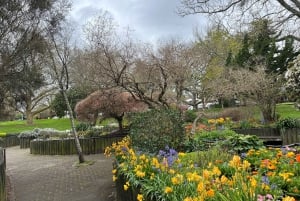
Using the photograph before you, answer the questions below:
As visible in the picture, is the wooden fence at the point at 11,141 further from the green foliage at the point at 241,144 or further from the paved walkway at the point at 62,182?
the green foliage at the point at 241,144

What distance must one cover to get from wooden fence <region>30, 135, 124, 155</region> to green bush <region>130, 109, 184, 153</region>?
30.8 feet

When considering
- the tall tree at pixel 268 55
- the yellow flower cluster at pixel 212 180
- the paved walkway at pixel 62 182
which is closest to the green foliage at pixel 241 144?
the yellow flower cluster at pixel 212 180

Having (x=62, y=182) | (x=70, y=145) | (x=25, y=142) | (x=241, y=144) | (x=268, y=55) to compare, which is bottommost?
(x=62, y=182)

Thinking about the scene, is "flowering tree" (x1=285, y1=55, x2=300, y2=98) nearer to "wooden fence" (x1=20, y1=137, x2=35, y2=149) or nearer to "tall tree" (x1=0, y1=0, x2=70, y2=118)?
"tall tree" (x1=0, y1=0, x2=70, y2=118)

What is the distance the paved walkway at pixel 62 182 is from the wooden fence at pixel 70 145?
9.46 feet

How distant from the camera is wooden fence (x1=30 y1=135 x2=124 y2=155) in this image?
1791 centimetres

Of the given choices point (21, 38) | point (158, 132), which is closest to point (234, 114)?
point (158, 132)

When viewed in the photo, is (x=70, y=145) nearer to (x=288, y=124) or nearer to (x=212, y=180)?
(x=288, y=124)

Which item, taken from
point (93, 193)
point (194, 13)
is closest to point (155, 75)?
point (194, 13)

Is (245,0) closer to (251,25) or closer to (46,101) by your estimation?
(251,25)

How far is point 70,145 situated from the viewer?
18375mm

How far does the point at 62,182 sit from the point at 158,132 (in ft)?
12.8

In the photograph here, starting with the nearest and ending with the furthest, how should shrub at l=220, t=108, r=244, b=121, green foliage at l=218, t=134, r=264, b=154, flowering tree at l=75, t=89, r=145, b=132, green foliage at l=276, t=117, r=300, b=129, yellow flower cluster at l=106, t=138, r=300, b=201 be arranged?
yellow flower cluster at l=106, t=138, r=300, b=201 < green foliage at l=218, t=134, r=264, b=154 < green foliage at l=276, t=117, r=300, b=129 < flowering tree at l=75, t=89, r=145, b=132 < shrub at l=220, t=108, r=244, b=121

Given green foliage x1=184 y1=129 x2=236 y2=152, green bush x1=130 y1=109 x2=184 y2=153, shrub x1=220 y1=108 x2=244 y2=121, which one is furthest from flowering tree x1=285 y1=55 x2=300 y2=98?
shrub x1=220 y1=108 x2=244 y2=121
